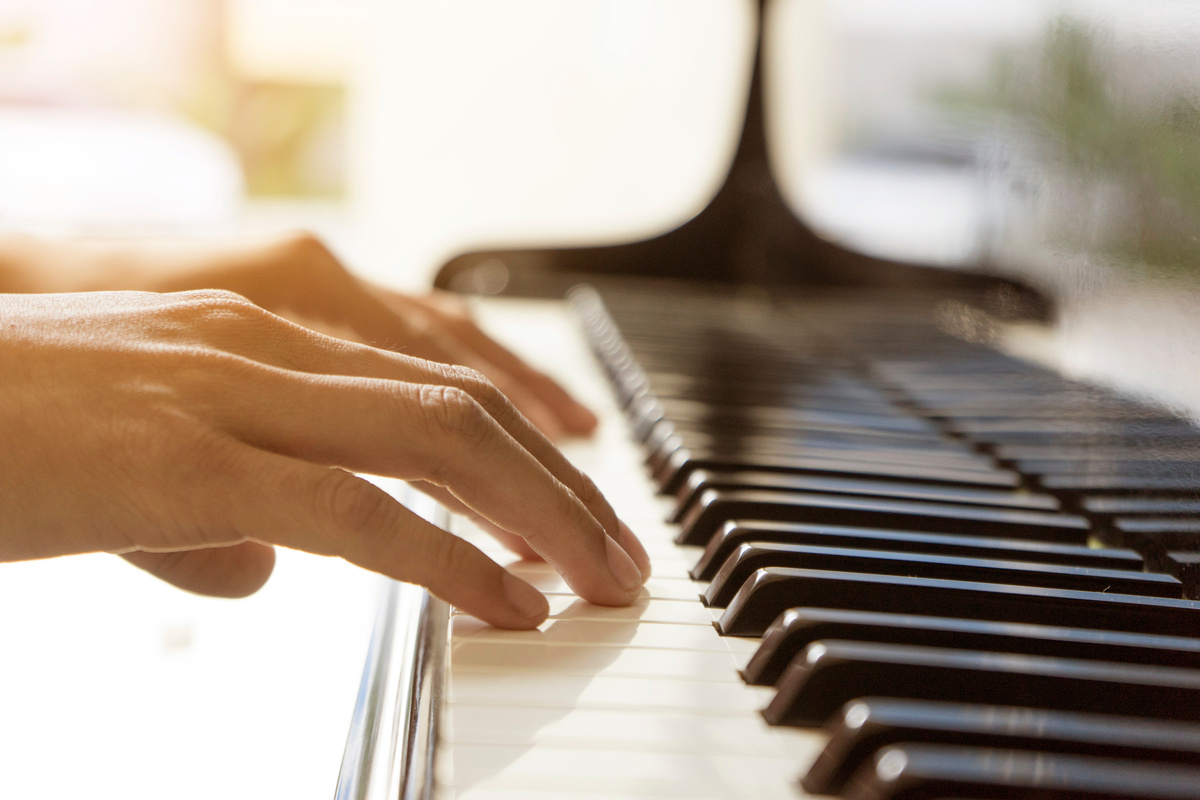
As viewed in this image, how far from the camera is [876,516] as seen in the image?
763 millimetres

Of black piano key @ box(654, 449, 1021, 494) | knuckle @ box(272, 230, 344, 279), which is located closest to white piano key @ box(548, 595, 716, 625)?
black piano key @ box(654, 449, 1021, 494)

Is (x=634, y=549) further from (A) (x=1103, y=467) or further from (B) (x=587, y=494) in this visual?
(A) (x=1103, y=467)

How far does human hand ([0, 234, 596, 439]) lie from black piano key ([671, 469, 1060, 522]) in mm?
291

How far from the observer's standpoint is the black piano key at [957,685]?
1.62 ft

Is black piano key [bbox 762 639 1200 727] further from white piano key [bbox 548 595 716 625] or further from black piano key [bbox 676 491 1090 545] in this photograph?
black piano key [bbox 676 491 1090 545]

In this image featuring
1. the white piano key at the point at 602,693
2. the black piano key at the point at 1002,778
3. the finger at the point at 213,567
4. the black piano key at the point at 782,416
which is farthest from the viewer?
the black piano key at the point at 782,416

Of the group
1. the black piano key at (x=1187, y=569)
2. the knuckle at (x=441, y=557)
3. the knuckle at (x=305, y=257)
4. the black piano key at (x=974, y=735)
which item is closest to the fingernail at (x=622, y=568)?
the knuckle at (x=441, y=557)

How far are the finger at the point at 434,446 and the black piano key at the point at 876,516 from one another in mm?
137

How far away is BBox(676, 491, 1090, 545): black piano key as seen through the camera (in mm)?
748

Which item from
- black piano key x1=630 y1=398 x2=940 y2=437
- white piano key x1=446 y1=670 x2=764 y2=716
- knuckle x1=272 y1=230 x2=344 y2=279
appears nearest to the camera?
white piano key x1=446 y1=670 x2=764 y2=716

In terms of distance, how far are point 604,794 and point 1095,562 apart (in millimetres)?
427

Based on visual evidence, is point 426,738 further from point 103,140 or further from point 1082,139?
point 103,140

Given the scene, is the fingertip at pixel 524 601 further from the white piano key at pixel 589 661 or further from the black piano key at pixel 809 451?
the black piano key at pixel 809 451

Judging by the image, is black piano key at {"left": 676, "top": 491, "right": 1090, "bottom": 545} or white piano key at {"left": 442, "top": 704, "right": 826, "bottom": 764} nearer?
white piano key at {"left": 442, "top": 704, "right": 826, "bottom": 764}
